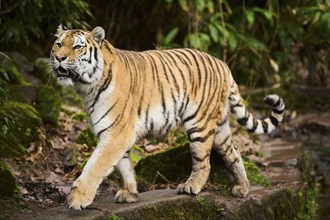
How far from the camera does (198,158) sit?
19.2 feet

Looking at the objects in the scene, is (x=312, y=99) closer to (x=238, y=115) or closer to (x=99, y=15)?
(x=99, y=15)

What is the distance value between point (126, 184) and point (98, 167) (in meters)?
0.64

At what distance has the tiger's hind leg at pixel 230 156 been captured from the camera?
6.21 m

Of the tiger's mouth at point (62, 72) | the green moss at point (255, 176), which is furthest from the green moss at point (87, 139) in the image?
the tiger's mouth at point (62, 72)

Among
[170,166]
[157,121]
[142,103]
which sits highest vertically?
[142,103]

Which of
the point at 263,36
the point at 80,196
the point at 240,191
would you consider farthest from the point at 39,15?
the point at 263,36

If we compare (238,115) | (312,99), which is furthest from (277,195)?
(312,99)

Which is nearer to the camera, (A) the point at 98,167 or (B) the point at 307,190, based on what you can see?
(A) the point at 98,167

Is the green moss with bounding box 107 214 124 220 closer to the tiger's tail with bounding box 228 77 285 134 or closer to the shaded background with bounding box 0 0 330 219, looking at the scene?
the shaded background with bounding box 0 0 330 219

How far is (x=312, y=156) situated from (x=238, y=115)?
2.87 m

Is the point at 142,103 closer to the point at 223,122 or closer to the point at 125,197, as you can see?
the point at 125,197

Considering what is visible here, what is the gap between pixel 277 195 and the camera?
653 centimetres

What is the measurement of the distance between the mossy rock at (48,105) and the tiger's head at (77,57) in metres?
2.93

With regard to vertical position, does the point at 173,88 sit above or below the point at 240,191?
above
